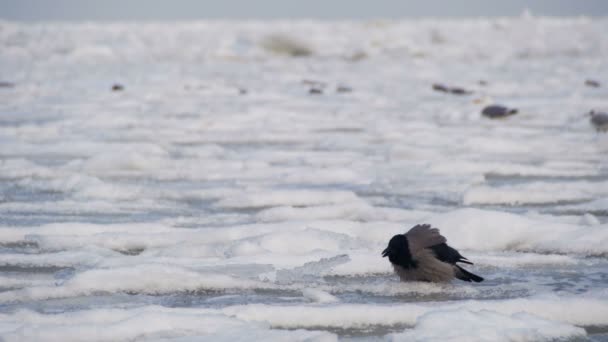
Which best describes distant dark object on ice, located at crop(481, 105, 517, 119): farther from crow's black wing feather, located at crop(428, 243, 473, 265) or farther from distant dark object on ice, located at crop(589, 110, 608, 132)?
crow's black wing feather, located at crop(428, 243, 473, 265)

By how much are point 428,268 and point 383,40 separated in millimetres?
30090

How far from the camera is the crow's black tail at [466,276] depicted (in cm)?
310

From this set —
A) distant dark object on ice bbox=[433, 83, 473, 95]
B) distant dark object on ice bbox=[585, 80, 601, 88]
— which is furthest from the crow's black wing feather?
distant dark object on ice bbox=[585, 80, 601, 88]

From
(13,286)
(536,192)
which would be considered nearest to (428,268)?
(13,286)

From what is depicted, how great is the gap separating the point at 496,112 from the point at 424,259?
639 centimetres

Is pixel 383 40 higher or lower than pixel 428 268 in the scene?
higher

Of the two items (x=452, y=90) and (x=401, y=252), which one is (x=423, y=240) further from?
(x=452, y=90)

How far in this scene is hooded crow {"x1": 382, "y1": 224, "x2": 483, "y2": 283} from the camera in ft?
10.2

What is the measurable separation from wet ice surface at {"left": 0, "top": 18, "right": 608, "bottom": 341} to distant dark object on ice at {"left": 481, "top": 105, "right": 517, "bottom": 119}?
132 millimetres

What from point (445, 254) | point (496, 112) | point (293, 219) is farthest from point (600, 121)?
point (445, 254)

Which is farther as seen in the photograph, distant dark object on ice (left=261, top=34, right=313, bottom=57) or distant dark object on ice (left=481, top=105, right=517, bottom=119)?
distant dark object on ice (left=261, top=34, right=313, bottom=57)

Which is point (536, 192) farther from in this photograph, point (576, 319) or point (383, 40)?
point (383, 40)

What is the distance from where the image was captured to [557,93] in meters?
12.4

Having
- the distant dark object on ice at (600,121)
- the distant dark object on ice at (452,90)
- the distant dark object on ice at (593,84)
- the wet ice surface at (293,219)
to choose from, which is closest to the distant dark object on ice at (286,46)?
the distant dark object on ice at (452,90)
